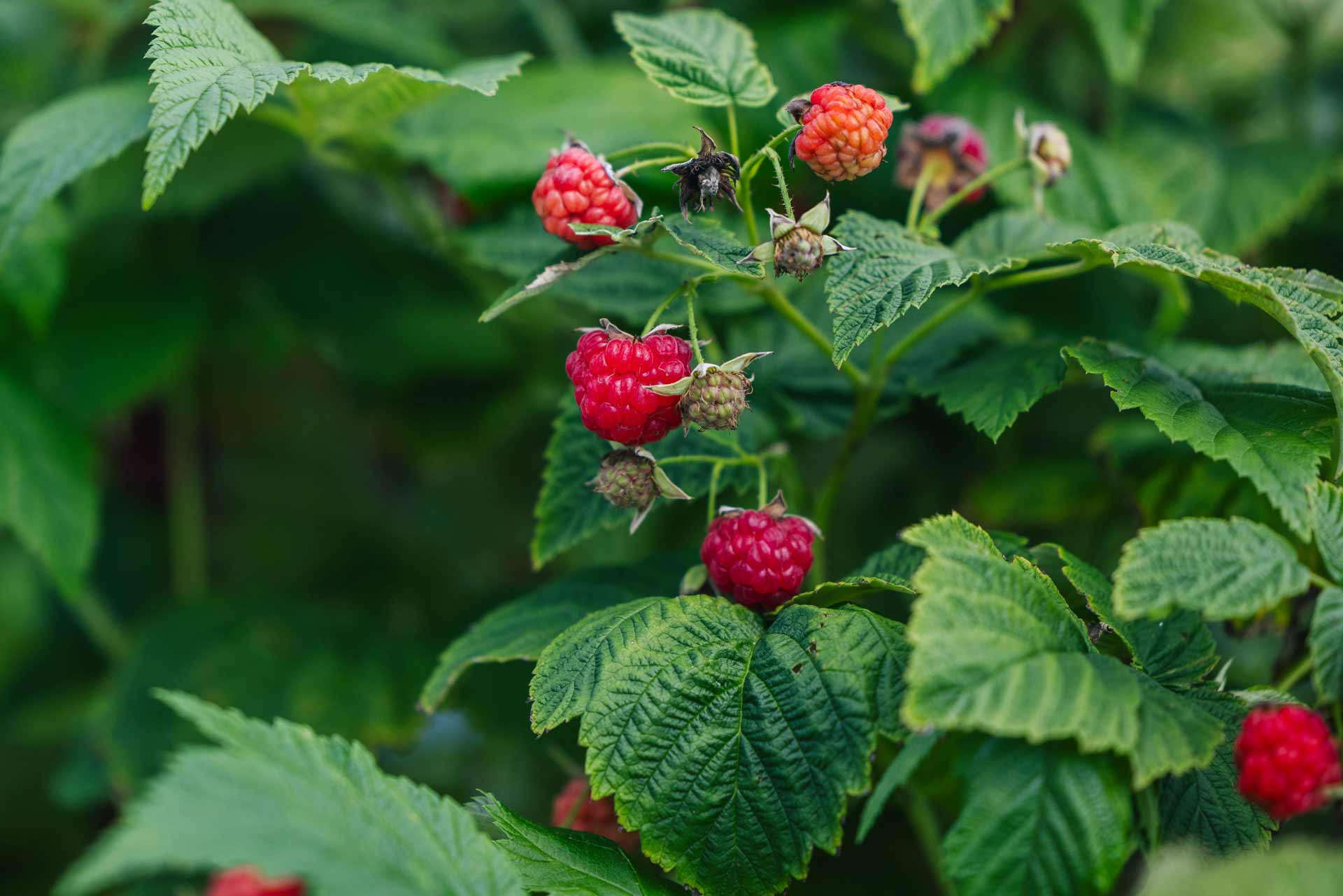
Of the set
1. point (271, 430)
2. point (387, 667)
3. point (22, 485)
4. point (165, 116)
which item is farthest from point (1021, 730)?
point (271, 430)

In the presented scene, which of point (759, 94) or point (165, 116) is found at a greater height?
point (165, 116)

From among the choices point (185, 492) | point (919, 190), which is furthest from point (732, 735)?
point (185, 492)

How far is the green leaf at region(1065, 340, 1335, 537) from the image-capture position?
2.19ft

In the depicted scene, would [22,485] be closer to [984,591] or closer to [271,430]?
[271,430]

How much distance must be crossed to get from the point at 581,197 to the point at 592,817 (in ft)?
1.65

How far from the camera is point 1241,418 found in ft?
2.45

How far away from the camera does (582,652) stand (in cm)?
71

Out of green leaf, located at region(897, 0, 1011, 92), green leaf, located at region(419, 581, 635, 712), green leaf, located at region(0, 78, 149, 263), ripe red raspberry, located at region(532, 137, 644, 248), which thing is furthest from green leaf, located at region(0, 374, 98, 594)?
green leaf, located at region(897, 0, 1011, 92)

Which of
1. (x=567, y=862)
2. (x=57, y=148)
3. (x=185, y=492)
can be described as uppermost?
(x=57, y=148)

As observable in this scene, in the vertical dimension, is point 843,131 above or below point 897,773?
above

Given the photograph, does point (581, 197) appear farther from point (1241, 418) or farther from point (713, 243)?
point (1241, 418)

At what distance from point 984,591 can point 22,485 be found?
1.03 m

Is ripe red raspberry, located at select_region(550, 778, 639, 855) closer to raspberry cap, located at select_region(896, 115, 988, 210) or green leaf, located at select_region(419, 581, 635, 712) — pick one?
green leaf, located at select_region(419, 581, 635, 712)

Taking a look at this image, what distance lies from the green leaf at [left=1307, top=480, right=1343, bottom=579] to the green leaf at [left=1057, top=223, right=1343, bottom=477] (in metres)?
0.05
